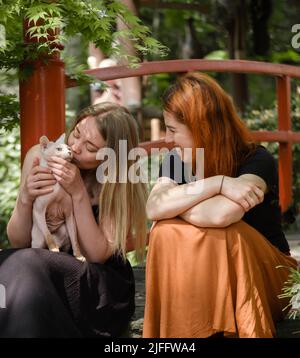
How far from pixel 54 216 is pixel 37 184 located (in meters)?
0.17

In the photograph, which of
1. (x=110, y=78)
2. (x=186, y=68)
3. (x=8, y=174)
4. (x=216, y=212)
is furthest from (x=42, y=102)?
(x=8, y=174)

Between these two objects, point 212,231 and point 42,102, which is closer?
point 212,231

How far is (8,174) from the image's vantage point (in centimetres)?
743

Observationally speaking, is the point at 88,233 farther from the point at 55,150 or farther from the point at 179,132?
the point at 179,132

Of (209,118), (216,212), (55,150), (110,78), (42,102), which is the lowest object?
(216,212)

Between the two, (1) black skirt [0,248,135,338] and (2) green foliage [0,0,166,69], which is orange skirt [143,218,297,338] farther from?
(2) green foliage [0,0,166,69]

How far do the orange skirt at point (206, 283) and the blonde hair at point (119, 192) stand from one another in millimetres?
267

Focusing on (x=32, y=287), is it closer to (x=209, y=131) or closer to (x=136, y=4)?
(x=209, y=131)

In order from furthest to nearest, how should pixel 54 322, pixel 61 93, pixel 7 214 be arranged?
pixel 7 214
pixel 61 93
pixel 54 322

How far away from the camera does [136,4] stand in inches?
324

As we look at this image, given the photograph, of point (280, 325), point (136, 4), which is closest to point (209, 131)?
point (280, 325)

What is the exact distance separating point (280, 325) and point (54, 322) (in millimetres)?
1009

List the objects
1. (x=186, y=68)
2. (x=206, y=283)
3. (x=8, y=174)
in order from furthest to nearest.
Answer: (x=8, y=174) < (x=186, y=68) < (x=206, y=283)

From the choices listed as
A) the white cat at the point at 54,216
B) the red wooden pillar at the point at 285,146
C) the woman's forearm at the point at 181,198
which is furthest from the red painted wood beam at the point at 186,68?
the woman's forearm at the point at 181,198
